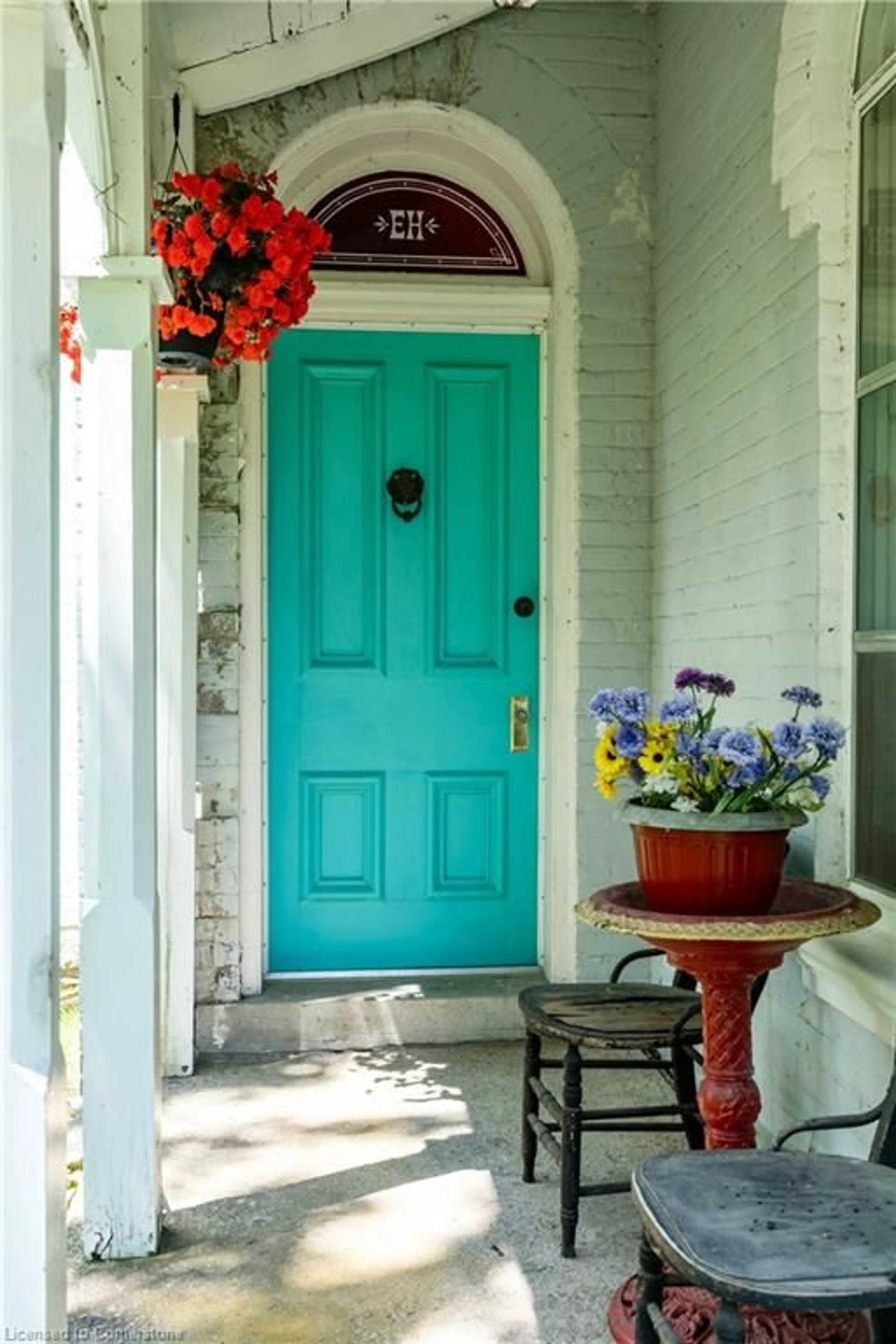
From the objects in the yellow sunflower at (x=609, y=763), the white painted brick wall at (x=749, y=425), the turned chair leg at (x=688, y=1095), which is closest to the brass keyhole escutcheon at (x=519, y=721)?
the white painted brick wall at (x=749, y=425)

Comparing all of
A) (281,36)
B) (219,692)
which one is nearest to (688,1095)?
(219,692)

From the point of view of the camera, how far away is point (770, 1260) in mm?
1463

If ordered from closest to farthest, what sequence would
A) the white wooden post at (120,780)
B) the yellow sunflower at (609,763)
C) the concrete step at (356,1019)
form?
the yellow sunflower at (609,763)
the white wooden post at (120,780)
the concrete step at (356,1019)

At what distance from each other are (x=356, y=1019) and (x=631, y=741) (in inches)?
77.4

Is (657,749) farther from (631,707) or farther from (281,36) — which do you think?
(281,36)

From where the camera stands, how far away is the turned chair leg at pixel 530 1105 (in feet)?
9.00

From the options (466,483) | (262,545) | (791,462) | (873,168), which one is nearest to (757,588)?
(791,462)

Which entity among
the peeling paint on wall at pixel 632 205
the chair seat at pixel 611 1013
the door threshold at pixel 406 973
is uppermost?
the peeling paint on wall at pixel 632 205

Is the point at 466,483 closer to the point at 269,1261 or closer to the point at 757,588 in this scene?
the point at 757,588

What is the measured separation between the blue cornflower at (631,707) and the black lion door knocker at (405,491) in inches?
77.3

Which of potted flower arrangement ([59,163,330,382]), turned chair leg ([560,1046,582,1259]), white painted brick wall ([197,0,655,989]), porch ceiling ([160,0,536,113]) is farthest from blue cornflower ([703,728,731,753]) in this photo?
porch ceiling ([160,0,536,113])

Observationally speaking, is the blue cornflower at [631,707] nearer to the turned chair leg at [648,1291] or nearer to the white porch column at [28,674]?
the turned chair leg at [648,1291]

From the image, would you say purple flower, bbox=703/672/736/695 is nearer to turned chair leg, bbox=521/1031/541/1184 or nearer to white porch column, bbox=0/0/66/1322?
turned chair leg, bbox=521/1031/541/1184

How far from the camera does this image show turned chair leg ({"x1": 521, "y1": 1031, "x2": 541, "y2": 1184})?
274cm
